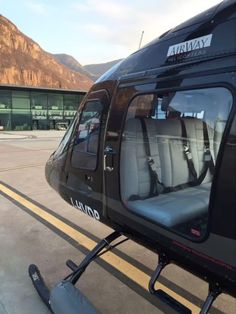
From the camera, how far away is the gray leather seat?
117 inches

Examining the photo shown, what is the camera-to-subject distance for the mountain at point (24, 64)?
269ft

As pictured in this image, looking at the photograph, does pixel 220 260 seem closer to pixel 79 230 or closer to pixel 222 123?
pixel 222 123

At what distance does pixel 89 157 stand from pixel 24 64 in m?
87.1

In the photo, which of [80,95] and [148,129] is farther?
[80,95]

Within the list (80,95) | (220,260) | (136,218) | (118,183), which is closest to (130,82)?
(118,183)

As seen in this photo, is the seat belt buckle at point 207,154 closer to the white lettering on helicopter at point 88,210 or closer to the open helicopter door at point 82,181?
the open helicopter door at point 82,181

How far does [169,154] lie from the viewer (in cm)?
312

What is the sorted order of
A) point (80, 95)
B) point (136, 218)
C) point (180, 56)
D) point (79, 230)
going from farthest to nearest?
point (80, 95)
point (79, 230)
point (136, 218)
point (180, 56)

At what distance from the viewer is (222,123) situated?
7.72 ft

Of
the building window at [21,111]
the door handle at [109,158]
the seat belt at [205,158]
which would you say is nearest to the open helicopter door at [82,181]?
the door handle at [109,158]

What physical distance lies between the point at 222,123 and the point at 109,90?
123cm

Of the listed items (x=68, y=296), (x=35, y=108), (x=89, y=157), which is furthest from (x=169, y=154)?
(x=35, y=108)

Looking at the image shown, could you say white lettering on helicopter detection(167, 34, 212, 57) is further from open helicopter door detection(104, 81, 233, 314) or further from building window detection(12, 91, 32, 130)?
building window detection(12, 91, 32, 130)

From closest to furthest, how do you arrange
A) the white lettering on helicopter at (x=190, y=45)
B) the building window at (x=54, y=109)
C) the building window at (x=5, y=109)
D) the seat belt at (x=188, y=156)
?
the white lettering on helicopter at (x=190, y=45) → the seat belt at (x=188, y=156) → the building window at (x=5, y=109) → the building window at (x=54, y=109)
